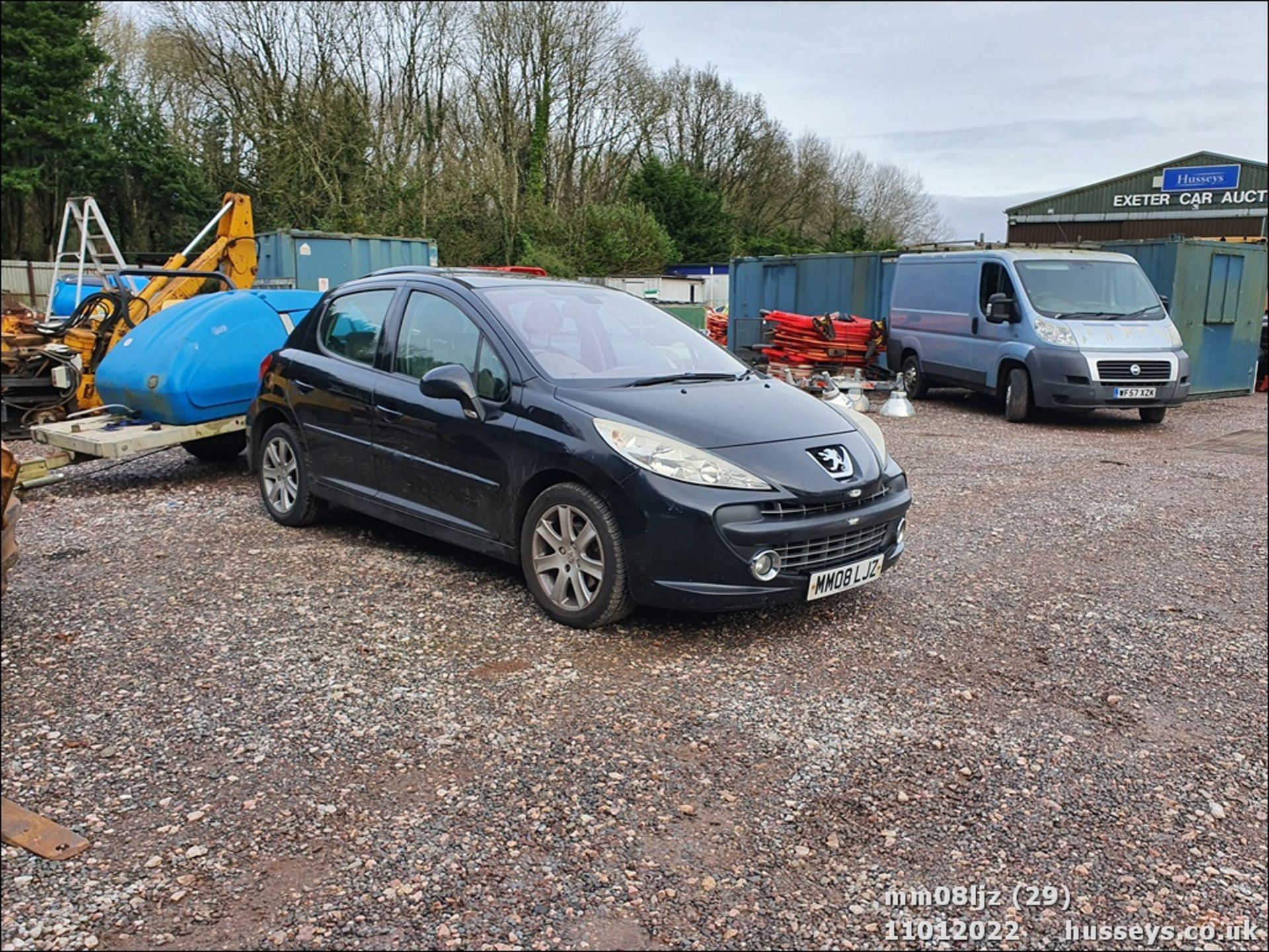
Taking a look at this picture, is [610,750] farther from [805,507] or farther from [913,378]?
[913,378]

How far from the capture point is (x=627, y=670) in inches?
165

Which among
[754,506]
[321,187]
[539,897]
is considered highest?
[321,187]

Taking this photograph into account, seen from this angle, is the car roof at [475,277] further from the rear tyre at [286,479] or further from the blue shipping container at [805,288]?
the blue shipping container at [805,288]

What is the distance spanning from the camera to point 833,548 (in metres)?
4.56

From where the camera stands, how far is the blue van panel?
7477mm

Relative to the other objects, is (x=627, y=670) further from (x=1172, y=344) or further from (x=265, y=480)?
(x=1172, y=344)

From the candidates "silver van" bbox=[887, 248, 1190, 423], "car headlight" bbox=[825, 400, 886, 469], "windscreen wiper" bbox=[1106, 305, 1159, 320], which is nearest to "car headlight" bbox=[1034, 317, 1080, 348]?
"silver van" bbox=[887, 248, 1190, 423]

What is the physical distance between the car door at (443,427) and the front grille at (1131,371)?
29.0 feet

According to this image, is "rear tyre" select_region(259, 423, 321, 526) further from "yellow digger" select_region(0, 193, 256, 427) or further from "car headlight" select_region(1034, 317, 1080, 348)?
"car headlight" select_region(1034, 317, 1080, 348)

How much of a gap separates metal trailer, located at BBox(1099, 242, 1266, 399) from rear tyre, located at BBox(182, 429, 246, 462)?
40.4 feet

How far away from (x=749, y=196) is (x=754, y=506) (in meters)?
43.7

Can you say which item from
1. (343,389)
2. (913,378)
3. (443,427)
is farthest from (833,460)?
(913,378)

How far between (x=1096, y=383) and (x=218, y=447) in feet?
30.8

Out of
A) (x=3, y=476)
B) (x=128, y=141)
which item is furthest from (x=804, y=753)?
(x=128, y=141)
